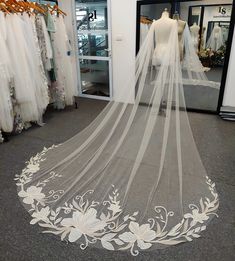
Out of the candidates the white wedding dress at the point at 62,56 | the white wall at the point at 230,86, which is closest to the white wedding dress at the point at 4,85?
the white wedding dress at the point at 62,56

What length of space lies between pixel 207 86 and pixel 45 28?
A: 2.73 m

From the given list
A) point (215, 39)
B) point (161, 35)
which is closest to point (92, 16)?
point (161, 35)

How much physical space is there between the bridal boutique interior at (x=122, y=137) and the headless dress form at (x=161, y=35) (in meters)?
0.02

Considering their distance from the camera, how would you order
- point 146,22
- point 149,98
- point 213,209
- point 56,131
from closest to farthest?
point 213,209, point 149,98, point 56,131, point 146,22

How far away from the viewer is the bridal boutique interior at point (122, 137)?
1697 mm

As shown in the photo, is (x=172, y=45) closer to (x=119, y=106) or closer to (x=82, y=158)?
(x=119, y=106)

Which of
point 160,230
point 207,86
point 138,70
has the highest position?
point 138,70

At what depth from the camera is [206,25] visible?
3.49 meters

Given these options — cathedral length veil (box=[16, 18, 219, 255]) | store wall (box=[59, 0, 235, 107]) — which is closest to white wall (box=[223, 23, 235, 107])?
store wall (box=[59, 0, 235, 107])

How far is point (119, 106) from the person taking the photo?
2.47 meters

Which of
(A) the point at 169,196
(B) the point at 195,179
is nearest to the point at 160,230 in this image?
(A) the point at 169,196

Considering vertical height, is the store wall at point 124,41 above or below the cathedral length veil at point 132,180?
above

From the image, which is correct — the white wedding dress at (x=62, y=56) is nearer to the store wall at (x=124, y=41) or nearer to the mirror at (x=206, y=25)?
the store wall at (x=124, y=41)

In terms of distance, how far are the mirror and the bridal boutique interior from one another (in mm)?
14
